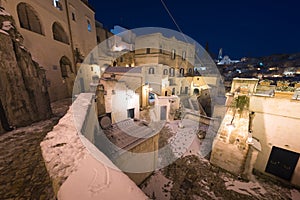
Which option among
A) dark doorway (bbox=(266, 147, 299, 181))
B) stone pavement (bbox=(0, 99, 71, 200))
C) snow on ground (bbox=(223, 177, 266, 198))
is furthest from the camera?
dark doorway (bbox=(266, 147, 299, 181))

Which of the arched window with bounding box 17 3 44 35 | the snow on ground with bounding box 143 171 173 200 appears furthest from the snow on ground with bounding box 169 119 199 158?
the arched window with bounding box 17 3 44 35

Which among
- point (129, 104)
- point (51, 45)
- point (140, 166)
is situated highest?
point (51, 45)

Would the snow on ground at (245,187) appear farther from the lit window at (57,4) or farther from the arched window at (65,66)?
the lit window at (57,4)

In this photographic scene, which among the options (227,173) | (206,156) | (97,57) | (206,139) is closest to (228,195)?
(227,173)

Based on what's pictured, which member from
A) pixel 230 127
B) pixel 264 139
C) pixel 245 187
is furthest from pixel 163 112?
pixel 245 187

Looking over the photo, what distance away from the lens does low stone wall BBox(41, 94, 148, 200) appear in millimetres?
1288

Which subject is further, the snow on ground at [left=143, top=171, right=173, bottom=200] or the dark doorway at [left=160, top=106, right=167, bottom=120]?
the dark doorway at [left=160, top=106, right=167, bottom=120]

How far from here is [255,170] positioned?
6.84 meters

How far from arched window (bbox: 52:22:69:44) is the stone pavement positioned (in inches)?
436

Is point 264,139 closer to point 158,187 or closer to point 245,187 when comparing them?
point 245,187

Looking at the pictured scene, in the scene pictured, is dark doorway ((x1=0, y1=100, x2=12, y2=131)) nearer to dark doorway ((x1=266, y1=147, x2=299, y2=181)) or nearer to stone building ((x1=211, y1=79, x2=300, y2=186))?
stone building ((x1=211, y1=79, x2=300, y2=186))

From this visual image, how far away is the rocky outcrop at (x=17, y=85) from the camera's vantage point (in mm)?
3650

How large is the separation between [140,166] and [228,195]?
4.48m

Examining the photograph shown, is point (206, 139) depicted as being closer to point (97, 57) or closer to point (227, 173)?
point (227, 173)
